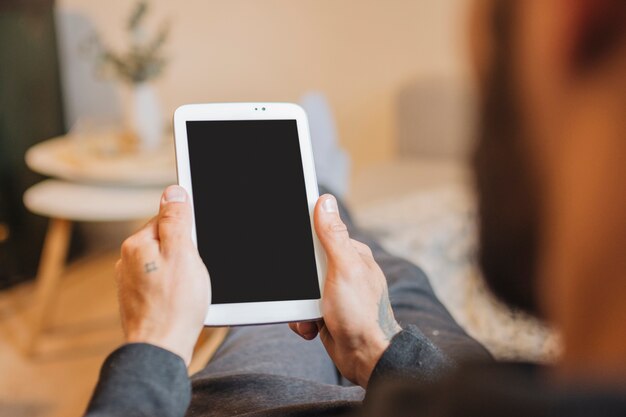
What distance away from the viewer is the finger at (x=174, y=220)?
579 millimetres

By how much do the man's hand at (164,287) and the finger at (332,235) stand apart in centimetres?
12

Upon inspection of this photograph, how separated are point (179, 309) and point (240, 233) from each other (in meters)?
0.15

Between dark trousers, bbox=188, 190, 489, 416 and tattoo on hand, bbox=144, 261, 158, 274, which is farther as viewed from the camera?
dark trousers, bbox=188, 190, 489, 416

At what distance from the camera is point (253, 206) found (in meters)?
0.70

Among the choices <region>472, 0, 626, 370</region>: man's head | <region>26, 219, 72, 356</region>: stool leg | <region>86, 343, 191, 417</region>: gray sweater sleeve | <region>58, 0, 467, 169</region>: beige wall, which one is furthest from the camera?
<region>58, 0, 467, 169</region>: beige wall

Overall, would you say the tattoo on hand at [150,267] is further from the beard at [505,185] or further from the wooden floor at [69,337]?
the wooden floor at [69,337]

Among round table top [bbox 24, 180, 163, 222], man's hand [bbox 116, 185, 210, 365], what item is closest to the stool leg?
round table top [bbox 24, 180, 163, 222]

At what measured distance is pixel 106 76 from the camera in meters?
2.57

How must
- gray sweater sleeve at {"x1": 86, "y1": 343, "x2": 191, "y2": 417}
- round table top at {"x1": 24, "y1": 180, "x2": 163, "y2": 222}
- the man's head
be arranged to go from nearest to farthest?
the man's head → gray sweater sleeve at {"x1": 86, "y1": 343, "x2": 191, "y2": 417} → round table top at {"x1": 24, "y1": 180, "x2": 163, "y2": 222}

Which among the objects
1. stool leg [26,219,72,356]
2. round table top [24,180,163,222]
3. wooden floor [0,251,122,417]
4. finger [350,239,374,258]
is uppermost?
finger [350,239,374,258]

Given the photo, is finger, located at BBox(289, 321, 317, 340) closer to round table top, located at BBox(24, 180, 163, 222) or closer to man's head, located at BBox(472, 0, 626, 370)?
man's head, located at BBox(472, 0, 626, 370)

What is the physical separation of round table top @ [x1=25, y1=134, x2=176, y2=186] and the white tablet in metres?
1.09

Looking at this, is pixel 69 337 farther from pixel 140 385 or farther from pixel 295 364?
pixel 140 385

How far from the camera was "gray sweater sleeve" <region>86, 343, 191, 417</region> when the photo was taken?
0.49 metres
